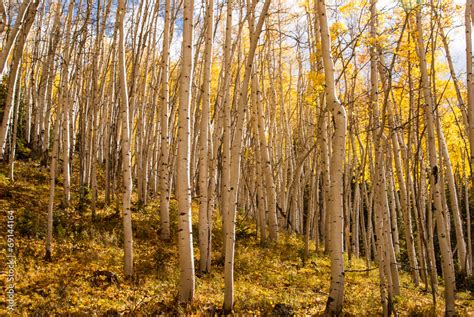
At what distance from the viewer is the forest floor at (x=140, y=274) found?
486 cm

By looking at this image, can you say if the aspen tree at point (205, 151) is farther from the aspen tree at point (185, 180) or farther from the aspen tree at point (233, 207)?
the aspen tree at point (233, 207)

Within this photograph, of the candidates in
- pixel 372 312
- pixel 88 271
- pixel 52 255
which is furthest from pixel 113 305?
pixel 372 312

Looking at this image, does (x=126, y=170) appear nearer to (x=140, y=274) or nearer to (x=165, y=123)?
(x=165, y=123)

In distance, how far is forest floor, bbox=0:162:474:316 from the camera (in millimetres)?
4855

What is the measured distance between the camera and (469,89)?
18.6 feet

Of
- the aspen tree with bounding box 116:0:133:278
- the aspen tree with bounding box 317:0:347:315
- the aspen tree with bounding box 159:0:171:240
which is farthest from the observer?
the aspen tree with bounding box 159:0:171:240

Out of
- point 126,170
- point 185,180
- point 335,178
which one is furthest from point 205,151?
point 335,178

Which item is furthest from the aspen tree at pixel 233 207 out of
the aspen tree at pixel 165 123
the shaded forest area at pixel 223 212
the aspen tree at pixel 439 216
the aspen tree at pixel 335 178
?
the aspen tree at pixel 439 216

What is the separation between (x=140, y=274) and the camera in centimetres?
604

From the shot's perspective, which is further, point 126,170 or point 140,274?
point 140,274

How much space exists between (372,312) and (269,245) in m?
3.76

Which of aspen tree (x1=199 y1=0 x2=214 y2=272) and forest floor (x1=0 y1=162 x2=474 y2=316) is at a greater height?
aspen tree (x1=199 y1=0 x2=214 y2=272)

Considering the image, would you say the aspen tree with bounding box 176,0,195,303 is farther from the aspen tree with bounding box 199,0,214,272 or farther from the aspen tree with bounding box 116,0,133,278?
the aspen tree with bounding box 116,0,133,278

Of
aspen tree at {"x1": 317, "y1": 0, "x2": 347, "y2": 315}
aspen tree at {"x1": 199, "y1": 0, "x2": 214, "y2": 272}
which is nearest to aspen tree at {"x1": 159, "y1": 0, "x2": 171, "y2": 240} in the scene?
aspen tree at {"x1": 199, "y1": 0, "x2": 214, "y2": 272}
